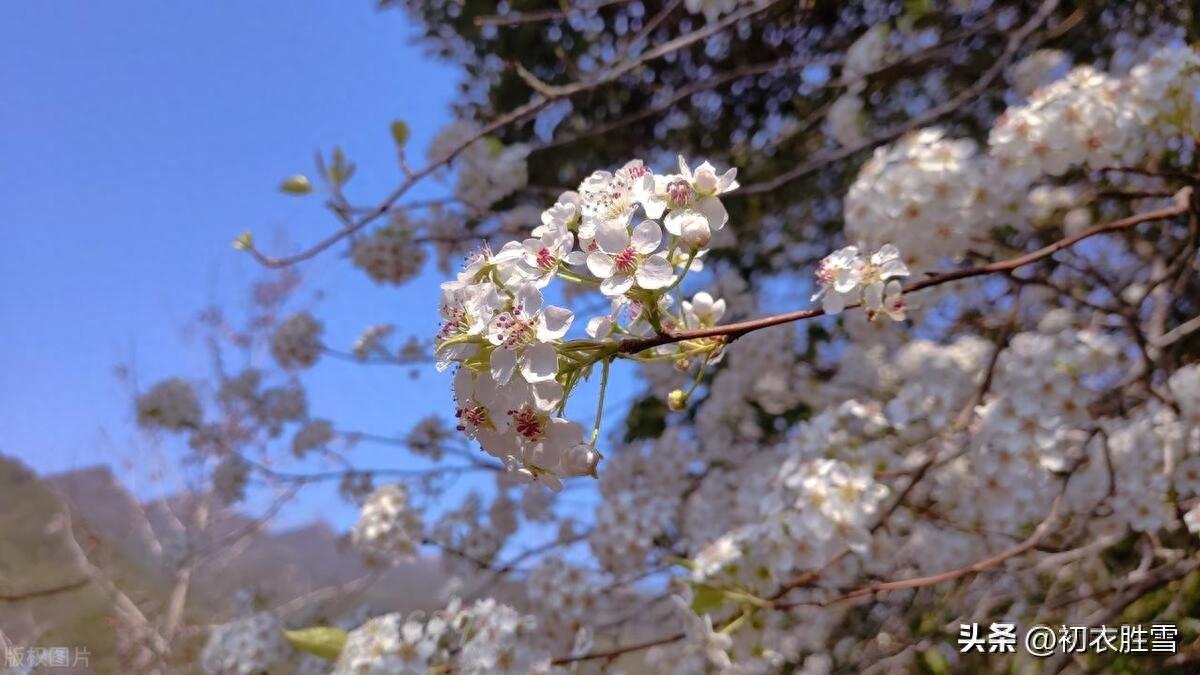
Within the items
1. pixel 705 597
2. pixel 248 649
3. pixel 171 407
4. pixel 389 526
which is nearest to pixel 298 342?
pixel 171 407

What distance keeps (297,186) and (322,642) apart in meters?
1.20

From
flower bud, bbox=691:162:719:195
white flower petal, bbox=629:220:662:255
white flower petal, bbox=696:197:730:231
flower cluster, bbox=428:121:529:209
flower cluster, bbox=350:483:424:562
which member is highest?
flower cluster, bbox=428:121:529:209

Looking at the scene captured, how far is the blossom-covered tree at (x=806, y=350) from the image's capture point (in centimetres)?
85

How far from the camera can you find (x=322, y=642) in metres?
1.79

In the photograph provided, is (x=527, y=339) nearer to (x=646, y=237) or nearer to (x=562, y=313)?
(x=562, y=313)

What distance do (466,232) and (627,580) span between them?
5.80ft

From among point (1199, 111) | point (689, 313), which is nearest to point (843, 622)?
point (1199, 111)

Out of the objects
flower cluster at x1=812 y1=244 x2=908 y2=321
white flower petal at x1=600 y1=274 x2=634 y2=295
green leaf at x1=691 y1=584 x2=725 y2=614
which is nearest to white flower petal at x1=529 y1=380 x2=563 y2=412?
white flower petal at x1=600 y1=274 x2=634 y2=295

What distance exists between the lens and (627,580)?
106 inches

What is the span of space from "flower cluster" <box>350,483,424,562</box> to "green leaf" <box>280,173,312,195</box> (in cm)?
149

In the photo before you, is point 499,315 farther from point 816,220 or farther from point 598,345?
point 816,220

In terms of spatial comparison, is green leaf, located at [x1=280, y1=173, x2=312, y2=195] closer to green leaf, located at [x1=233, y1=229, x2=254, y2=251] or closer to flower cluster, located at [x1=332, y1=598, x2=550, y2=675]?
green leaf, located at [x1=233, y1=229, x2=254, y2=251]

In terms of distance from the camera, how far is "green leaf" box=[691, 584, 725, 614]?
1575 millimetres

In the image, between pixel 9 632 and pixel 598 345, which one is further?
pixel 9 632
